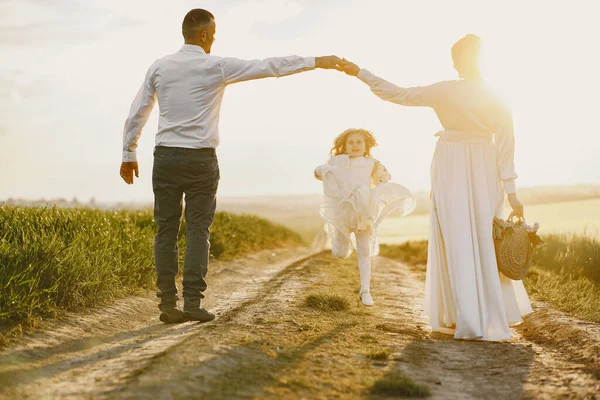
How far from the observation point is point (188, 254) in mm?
5594

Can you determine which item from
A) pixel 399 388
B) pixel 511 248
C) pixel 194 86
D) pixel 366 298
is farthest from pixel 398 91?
pixel 399 388

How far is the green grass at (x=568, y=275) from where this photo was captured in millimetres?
6770

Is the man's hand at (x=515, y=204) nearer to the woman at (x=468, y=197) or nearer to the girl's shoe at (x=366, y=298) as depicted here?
the woman at (x=468, y=197)

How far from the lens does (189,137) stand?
5.39 meters

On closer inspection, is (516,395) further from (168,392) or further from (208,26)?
(208,26)

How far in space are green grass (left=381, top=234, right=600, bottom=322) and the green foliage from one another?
4.62m

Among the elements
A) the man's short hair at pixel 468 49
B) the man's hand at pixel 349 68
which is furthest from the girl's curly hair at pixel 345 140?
the man's short hair at pixel 468 49

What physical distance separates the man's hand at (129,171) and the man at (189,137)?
0.01m

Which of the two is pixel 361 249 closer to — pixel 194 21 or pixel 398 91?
pixel 398 91

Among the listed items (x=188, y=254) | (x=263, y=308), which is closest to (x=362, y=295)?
(x=263, y=308)

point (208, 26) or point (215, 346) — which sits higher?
point (208, 26)

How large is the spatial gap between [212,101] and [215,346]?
2276 millimetres

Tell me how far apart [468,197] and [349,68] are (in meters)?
1.63

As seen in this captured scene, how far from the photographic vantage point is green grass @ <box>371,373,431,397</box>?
11.6 feet
